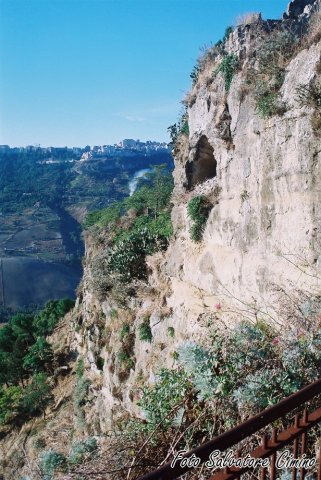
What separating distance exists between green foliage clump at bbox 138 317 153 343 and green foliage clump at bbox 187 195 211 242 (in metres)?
3.83

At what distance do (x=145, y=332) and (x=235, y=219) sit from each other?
5.70 meters

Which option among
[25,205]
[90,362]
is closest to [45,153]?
[25,205]

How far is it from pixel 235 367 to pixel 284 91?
603 centimetres

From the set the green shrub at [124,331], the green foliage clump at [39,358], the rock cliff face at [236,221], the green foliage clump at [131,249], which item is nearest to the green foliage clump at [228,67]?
the rock cliff face at [236,221]

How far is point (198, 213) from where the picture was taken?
39.1ft

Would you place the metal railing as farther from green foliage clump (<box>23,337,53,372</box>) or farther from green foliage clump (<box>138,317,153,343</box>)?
green foliage clump (<box>23,337,53,372</box>)

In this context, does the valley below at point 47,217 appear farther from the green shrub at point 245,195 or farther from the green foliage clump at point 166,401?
the green foliage clump at point 166,401

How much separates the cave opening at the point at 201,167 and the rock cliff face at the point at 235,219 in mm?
36

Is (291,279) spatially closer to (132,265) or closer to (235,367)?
(235,367)

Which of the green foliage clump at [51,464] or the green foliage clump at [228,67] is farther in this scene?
the green foliage clump at [228,67]

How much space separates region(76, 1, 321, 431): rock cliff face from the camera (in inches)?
285

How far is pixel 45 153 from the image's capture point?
185250 millimetres

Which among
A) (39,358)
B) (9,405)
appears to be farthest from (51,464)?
(39,358)

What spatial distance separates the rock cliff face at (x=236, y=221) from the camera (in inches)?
285
